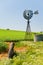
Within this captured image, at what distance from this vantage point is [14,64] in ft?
48.2

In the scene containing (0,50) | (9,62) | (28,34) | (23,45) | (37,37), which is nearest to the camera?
(9,62)

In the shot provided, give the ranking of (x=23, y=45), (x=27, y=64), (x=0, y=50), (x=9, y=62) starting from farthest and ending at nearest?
(x=23, y=45)
(x=0, y=50)
(x=9, y=62)
(x=27, y=64)

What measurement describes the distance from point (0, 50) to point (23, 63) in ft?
30.2

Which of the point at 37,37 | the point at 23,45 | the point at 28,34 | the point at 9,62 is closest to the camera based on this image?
the point at 9,62

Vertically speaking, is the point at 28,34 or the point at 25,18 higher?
the point at 25,18

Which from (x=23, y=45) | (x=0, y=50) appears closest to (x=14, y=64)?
(x=0, y=50)

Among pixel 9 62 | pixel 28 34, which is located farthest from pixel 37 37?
pixel 9 62

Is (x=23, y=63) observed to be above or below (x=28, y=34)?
above

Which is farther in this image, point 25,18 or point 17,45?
point 25,18

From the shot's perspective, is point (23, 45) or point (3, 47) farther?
point (23, 45)

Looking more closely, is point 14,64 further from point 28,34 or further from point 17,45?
point 28,34

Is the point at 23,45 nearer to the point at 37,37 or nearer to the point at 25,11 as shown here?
the point at 37,37

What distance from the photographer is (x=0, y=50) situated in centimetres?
2320

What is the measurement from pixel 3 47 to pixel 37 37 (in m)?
9.44
